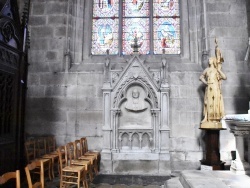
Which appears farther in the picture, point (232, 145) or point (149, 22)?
point (149, 22)

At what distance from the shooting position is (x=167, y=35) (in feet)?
21.2

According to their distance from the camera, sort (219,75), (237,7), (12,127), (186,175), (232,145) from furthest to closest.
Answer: (237,7), (232,145), (219,75), (12,127), (186,175)

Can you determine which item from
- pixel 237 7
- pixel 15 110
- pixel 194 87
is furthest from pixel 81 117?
pixel 237 7

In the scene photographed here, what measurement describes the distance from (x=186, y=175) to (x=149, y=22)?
14.0 feet

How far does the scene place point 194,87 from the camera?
234 inches

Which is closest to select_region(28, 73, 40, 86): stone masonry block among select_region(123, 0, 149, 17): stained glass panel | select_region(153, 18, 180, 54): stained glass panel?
select_region(123, 0, 149, 17): stained glass panel

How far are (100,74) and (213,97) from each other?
8.83 ft

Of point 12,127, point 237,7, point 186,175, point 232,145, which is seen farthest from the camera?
point 237,7

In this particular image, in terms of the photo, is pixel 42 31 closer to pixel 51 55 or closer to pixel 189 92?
pixel 51 55

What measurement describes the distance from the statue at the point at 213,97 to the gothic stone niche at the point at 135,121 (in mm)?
917

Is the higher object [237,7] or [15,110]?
[237,7]

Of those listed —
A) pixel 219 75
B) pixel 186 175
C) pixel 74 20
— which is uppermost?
pixel 74 20

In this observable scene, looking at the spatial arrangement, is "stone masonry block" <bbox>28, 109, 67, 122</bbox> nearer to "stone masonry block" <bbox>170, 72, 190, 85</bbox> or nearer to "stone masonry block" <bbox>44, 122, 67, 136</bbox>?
"stone masonry block" <bbox>44, 122, 67, 136</bbox>

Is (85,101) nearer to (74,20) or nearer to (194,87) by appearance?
(74,20)
